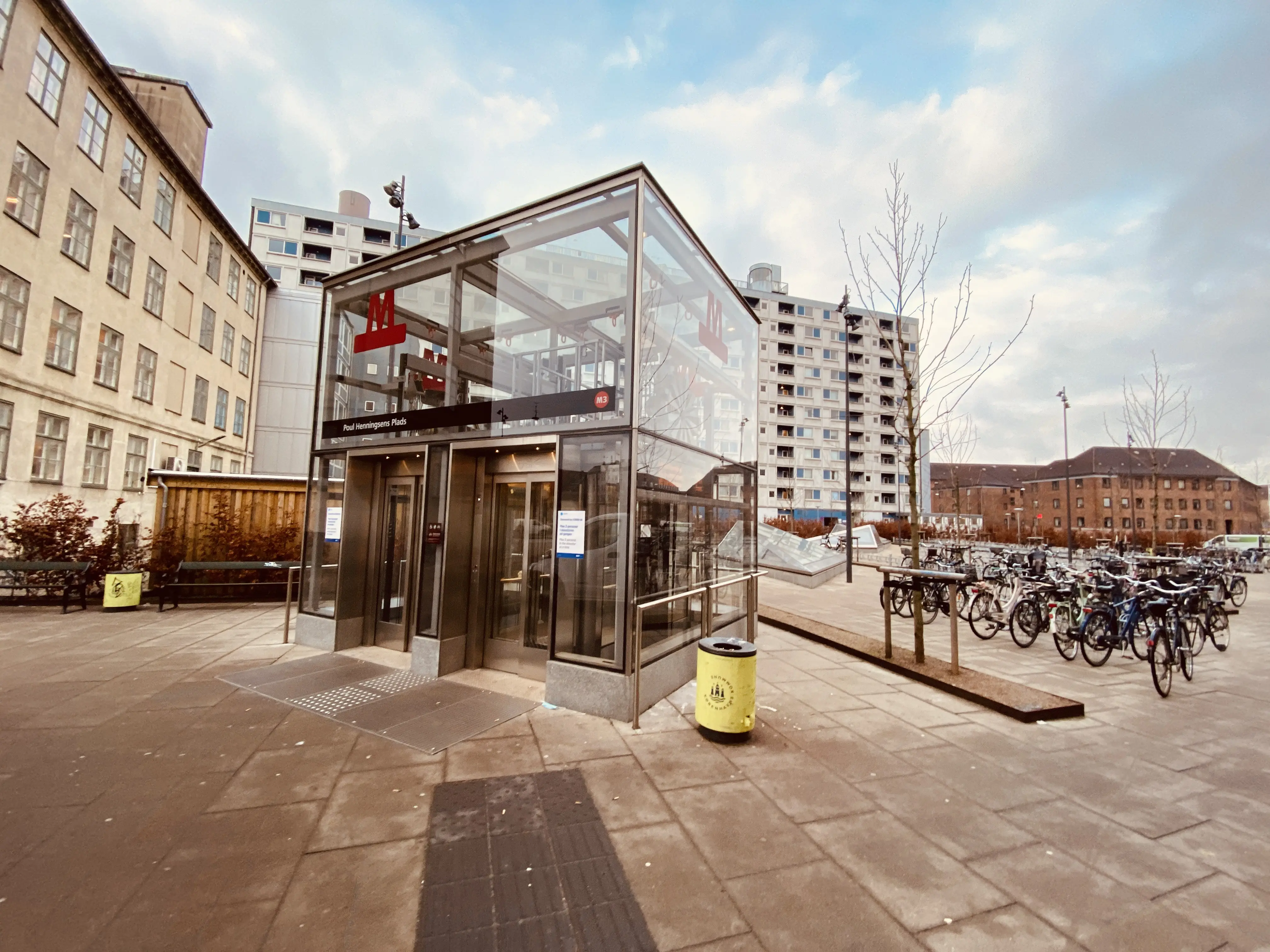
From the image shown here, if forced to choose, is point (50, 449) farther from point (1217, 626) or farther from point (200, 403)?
point (1217, 626)

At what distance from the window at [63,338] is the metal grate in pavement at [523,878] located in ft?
61.1

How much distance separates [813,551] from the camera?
19.9 metres

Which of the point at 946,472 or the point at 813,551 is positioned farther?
the point at 946,472

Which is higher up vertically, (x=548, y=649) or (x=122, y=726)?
(x=548, y=649)

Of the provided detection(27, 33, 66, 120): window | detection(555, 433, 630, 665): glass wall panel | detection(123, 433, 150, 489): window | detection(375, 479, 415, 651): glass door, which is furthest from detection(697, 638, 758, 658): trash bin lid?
detection(123, 433, 150, 489): window

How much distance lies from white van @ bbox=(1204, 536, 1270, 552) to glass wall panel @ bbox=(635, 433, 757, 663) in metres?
30.7

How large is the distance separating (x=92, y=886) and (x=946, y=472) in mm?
107091

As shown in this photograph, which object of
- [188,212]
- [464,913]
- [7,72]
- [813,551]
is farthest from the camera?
[188,212]

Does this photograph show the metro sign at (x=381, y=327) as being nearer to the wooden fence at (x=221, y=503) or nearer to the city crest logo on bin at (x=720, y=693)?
the wooden fence at (x=221, y=503)

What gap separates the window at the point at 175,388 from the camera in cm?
2036

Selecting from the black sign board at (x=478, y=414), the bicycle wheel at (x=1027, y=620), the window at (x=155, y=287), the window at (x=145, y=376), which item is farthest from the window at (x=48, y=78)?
the bicycle wheel at (x=1027, y=620)

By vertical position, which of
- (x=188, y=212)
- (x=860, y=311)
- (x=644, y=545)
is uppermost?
(x=860, y=311)

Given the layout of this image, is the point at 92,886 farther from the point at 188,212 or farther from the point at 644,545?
the point at 188,212

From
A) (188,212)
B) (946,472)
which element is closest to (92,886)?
(188,212)
